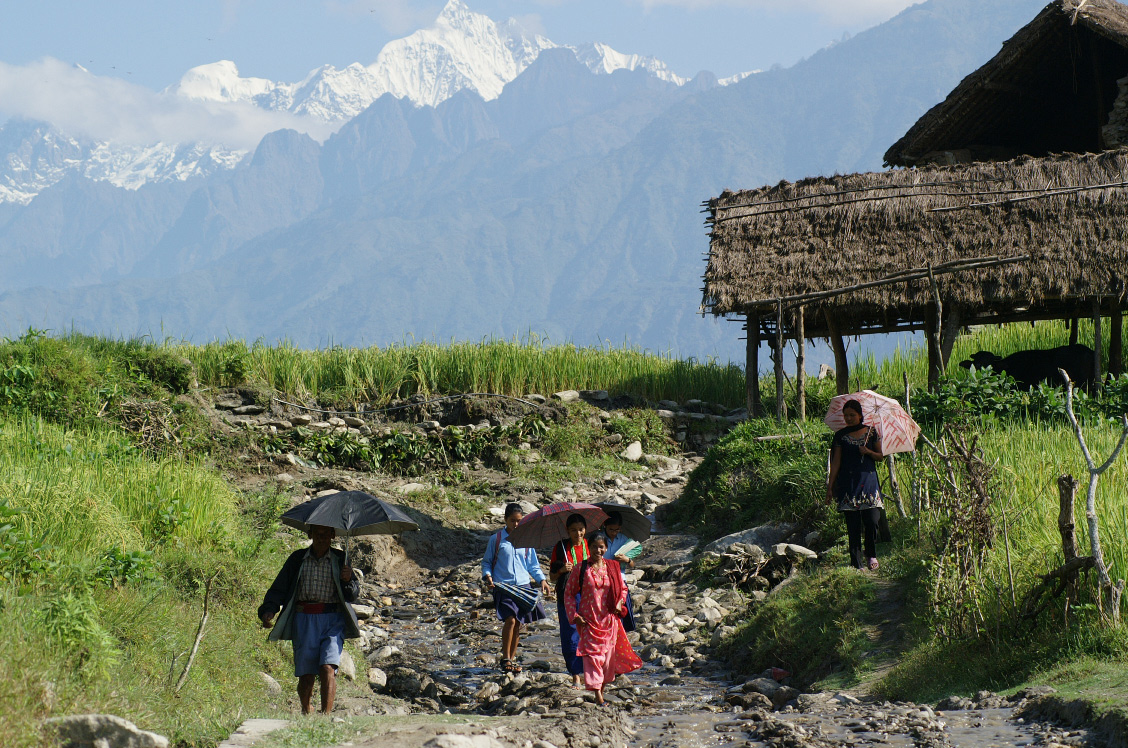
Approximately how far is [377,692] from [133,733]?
10.6 ft

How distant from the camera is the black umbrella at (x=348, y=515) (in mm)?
5867

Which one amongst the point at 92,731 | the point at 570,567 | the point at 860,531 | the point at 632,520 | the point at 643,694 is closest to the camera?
A: the point at 92,731

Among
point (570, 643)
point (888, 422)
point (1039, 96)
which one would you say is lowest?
point (570, 643)

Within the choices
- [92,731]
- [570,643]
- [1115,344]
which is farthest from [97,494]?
[1115,344]

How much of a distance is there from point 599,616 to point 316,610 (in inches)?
68.3

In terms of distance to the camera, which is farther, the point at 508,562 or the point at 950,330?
the point at 950,330

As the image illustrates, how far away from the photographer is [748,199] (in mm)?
14812

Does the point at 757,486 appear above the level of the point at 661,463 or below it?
above

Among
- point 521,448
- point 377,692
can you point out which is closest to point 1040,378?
point 521,448

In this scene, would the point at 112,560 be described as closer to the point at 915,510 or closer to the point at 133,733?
the point at 133,733

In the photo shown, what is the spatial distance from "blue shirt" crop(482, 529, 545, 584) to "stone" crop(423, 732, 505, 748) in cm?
293

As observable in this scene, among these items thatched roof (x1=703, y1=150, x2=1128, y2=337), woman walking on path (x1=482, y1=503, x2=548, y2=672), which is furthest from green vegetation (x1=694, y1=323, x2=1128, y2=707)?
thatched roof (x1=703, y1=150, x2=1128, y2=337)

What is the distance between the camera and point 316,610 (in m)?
6.00

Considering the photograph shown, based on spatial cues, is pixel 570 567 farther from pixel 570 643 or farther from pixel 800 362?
pixel 800 362
